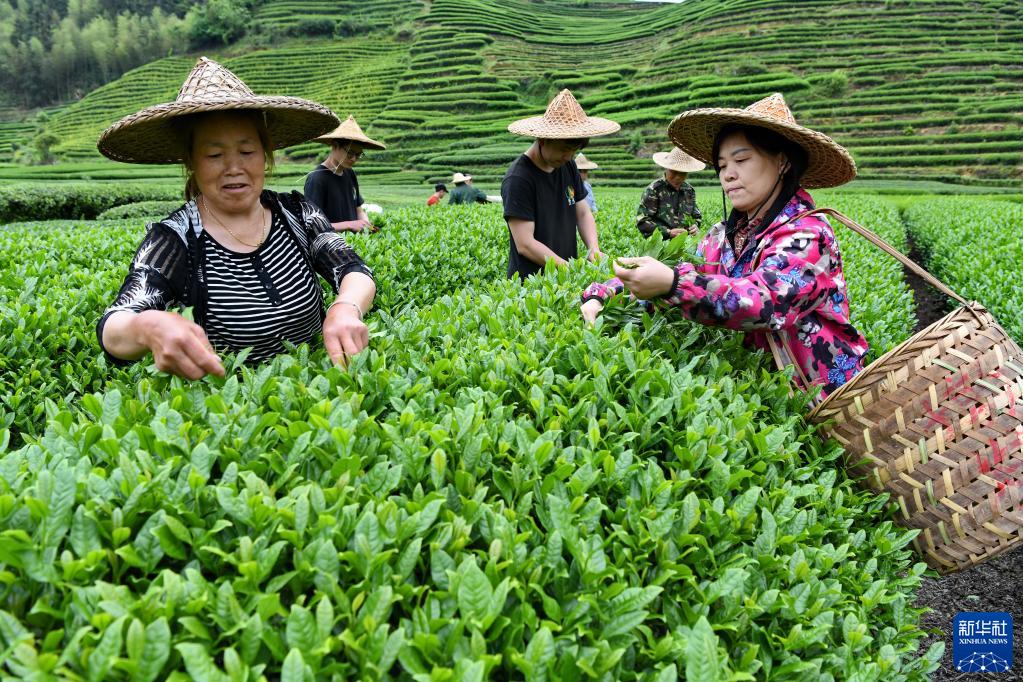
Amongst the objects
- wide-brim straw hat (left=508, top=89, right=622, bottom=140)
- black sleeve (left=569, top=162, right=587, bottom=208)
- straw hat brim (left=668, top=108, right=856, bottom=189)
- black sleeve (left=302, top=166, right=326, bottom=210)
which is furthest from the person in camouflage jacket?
straw hat brim (left=668, top=108, right=856, bottom=189)

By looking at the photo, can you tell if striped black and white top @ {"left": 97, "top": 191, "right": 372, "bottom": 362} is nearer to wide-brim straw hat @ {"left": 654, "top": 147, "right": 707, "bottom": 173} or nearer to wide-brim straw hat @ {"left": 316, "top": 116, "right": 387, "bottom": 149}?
wide-brim straw hat @ {"left": 316, "top": 116, "right": 387, "bottom": 149}

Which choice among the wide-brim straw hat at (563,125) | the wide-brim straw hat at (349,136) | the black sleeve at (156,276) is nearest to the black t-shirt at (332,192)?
the wide-brim straw hat at (349,136)

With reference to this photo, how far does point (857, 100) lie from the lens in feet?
137

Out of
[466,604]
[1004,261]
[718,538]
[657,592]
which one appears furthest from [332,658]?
[1004,261]

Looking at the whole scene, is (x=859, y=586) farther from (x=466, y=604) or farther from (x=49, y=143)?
(x=49, y=143)

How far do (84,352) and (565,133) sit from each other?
3011mm

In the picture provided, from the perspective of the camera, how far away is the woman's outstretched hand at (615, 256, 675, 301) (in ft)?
7.03

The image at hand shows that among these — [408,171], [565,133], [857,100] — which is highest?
[565,133]

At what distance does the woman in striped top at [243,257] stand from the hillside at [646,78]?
35303mm

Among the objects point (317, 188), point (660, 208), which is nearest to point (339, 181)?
point (317, 188)

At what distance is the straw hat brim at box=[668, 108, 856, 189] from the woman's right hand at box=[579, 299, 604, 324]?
0.79 metres

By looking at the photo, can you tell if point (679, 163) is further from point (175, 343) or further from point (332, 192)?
point (175, 343)

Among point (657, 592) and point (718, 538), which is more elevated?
point (657, 592)

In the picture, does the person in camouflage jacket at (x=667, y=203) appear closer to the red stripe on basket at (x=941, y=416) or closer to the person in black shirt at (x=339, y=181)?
the person in black shirt at (x=339, y=181)
